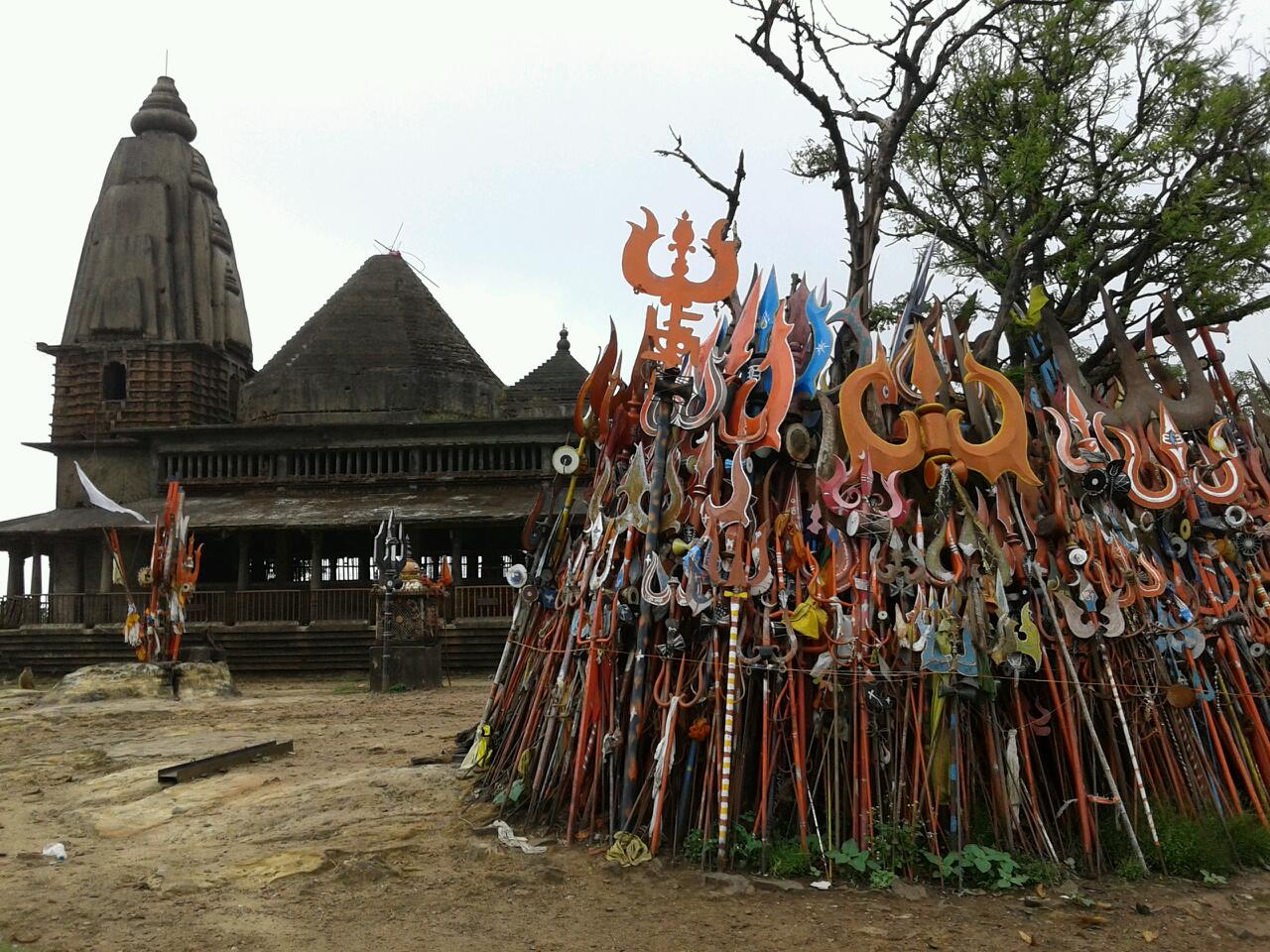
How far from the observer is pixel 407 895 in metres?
5.76

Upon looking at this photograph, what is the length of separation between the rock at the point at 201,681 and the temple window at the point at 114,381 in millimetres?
15723

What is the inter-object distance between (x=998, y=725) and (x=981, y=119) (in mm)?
13809

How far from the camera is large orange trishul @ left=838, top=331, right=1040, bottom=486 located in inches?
248

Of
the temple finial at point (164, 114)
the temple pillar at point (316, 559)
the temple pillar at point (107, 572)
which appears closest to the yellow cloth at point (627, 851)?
the temple pillar at point (316, 559)

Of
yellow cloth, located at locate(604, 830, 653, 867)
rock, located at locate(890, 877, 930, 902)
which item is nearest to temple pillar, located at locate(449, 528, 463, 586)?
yellow cloth, located at locate(604, 830, 653, 867)

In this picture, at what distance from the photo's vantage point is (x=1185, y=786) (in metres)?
6.08

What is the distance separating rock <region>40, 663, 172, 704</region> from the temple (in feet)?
15.1

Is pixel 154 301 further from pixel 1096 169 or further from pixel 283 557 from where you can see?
pixel 1096 169

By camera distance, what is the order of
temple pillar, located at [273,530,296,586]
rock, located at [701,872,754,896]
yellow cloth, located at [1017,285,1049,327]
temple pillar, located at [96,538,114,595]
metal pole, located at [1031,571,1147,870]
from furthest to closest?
temple pillar, located at [273,530,296,586], temple pillar, located at [96,538,114,595], yellow cloth, located at [1017,285,1049,327], metal pole, located at [1031,571,1147,870], rock, located at [701,872,754,896]

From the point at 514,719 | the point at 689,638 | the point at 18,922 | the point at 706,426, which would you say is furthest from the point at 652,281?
the point at 18,922

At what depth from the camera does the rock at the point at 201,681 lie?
16.6 m

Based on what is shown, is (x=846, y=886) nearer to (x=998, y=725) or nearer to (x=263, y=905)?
(x=998, y=725)

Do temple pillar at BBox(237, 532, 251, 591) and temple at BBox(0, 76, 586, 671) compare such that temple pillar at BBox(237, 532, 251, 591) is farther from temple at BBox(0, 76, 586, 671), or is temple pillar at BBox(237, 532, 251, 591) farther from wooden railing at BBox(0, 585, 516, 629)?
wooden railing at BBox(0, 585, 516, 629)

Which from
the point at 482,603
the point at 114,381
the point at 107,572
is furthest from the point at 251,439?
the point at 482,603
